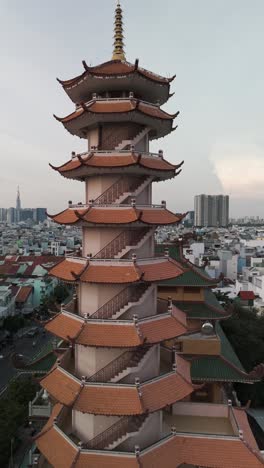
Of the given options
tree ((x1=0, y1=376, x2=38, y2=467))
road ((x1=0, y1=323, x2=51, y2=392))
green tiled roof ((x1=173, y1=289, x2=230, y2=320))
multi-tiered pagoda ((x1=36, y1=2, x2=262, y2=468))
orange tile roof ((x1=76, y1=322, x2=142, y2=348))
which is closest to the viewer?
orange tile roof ((x1=76, y1=322, x2=142, y2=348))

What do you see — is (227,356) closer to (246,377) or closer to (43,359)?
(246,377)

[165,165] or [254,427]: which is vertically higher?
[165,165]

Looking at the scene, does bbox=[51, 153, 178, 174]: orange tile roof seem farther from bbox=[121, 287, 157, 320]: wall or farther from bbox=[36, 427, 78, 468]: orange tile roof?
bbox=[36, 427, 78, 468]: orange tile roof

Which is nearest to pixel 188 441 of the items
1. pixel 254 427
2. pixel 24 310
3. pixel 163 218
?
pixel 163 218

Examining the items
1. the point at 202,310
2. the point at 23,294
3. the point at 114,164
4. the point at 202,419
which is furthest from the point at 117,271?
the point at 23,294

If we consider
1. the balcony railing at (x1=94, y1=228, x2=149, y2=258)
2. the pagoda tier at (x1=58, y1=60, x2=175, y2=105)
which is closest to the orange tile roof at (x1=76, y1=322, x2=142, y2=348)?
the balcony railing at (x1=94, y1=228, x2=149, y2=258)

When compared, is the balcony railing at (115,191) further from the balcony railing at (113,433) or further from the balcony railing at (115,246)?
the balcony railing at (113,433)

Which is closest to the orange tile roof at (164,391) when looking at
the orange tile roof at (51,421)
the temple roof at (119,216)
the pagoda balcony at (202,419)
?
the pagoda balcony at (202,419)

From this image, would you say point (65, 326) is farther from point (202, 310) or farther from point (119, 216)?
point (202, 310)
